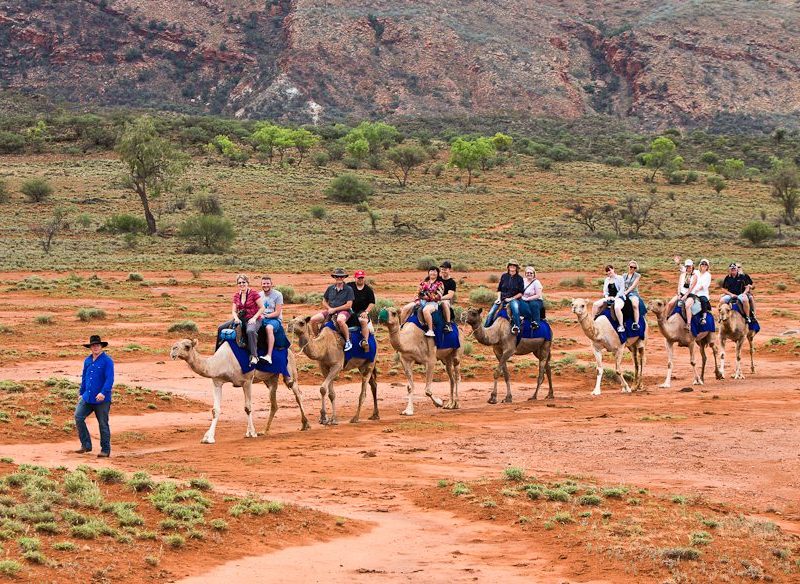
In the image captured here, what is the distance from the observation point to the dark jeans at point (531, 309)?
2273 centimetres

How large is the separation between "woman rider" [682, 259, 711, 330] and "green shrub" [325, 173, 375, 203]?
186 feet

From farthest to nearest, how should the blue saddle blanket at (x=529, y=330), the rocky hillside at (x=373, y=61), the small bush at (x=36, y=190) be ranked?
the rocky hillside at (x=373, y=61) < the small bush at (x=36, y=190) < the blue saddle blanket at (x=529, y=330)

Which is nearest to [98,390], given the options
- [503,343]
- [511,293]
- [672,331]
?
[503,343]

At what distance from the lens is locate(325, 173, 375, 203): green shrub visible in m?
80.2

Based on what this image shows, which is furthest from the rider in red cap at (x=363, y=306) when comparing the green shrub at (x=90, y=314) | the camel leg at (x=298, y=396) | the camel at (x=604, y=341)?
the green shrub at (x=90, y=314)

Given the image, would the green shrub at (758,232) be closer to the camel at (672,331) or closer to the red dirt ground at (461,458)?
the red dirt ground at (461,458)

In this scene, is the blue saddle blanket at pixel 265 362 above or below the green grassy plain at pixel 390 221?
below

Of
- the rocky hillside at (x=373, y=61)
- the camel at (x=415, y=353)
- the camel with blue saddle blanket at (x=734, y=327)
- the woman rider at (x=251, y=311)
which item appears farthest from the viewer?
the rocky hillside at (x=373, y=61)

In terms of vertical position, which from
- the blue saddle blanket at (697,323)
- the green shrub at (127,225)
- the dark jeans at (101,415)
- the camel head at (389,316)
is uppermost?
the green shrub at (127,225)

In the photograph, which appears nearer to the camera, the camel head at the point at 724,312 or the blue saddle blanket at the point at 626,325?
the blue saddle blanket at the point at 626,325

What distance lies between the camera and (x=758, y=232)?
220 feet

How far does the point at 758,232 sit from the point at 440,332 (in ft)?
163

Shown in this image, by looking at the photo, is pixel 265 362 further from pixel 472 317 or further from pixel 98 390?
pixel 472 317

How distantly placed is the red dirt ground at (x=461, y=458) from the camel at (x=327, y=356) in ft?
2.05
